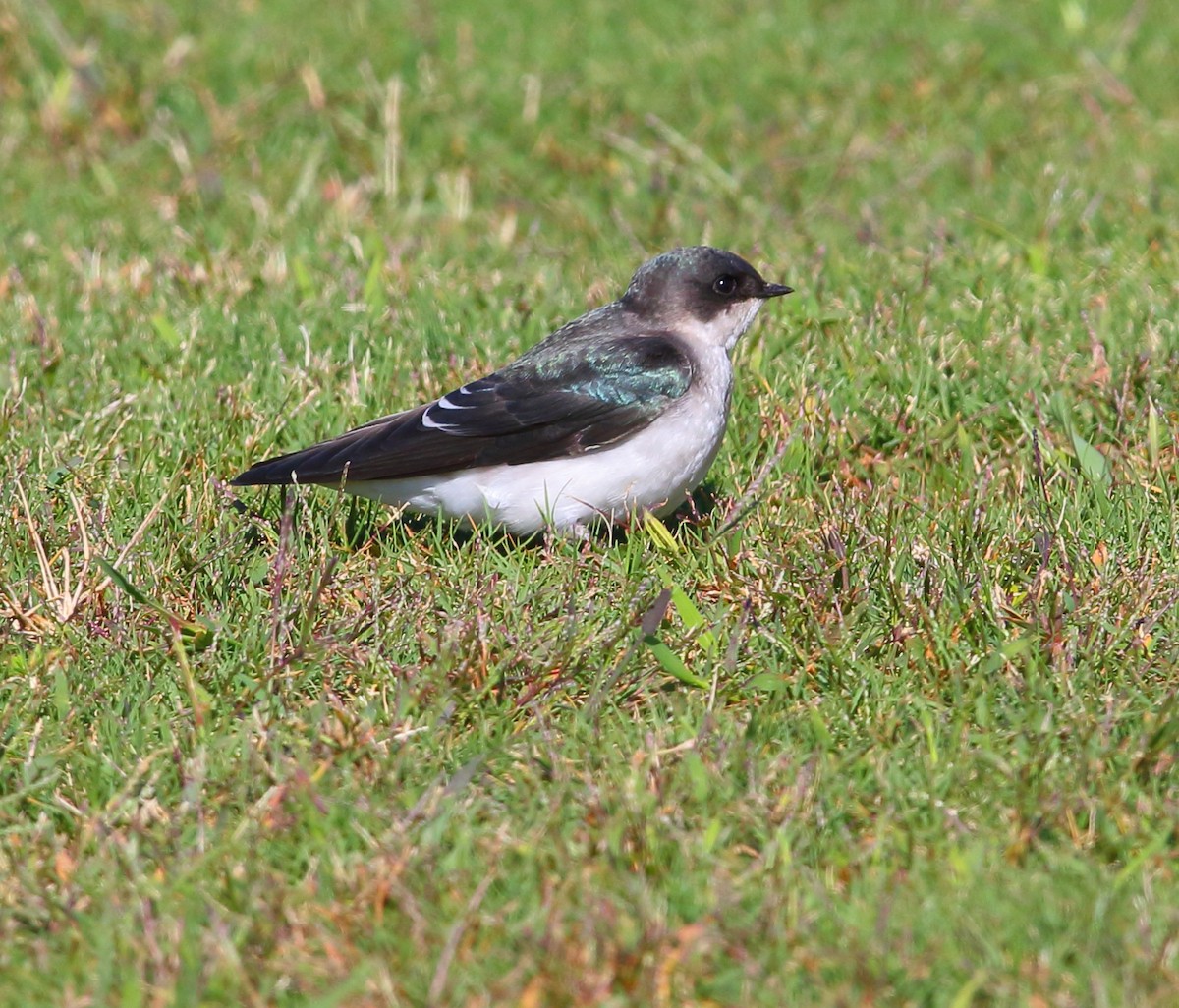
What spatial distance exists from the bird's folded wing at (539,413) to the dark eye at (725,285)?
373mm

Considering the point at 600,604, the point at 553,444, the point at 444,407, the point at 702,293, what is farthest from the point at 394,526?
the point at 702,293

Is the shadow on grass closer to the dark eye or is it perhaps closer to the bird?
the bird

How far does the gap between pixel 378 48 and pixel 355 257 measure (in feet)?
9.86

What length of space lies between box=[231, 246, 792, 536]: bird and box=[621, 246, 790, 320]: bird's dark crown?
0.26 meters

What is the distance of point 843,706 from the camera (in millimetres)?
4250

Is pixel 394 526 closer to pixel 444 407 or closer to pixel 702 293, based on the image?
pixel 444 407

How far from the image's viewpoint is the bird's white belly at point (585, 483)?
5.27 metres

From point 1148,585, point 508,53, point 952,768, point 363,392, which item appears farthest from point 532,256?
point 952,768

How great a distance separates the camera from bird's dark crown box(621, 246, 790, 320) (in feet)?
19.1

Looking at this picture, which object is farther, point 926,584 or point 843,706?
point 926,584

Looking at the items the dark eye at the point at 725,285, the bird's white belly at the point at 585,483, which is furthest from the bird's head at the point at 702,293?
the bird's white belly at the point at 585,483

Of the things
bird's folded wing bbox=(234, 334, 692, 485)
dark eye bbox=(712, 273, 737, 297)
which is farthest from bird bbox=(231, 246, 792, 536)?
dark eye bbox=(712, 273, 737, 297)

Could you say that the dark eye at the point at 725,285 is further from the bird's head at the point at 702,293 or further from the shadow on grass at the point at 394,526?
the shadow on grass at the point at 394,526

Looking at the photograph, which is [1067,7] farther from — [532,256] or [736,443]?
[736,443]
